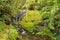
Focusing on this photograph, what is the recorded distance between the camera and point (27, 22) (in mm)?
8281

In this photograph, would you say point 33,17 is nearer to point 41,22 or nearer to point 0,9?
point 41,22

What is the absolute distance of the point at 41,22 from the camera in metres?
8.41

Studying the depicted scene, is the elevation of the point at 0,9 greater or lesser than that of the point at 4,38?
greater

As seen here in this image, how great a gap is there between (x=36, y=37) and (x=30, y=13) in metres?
1.66

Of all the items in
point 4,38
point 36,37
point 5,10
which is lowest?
point 36,37

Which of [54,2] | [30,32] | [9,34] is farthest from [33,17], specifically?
[9,34]

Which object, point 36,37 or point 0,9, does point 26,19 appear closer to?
point 36,37

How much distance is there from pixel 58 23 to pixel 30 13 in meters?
1.56

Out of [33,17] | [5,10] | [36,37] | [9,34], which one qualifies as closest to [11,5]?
[5,10]

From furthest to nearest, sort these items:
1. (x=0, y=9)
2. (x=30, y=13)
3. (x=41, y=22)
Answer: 1. (x=30, y=13)
2. (x=41, y=22)
3. (x=0, y=9)

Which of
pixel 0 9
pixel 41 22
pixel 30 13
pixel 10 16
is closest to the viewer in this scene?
pixel 0 9

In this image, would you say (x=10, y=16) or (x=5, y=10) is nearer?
(x=5, y=10)

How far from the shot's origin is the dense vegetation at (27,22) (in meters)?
6.60

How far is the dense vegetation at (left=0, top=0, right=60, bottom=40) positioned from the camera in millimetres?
6598
